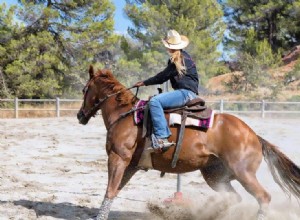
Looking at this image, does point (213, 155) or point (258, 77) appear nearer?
point (213, 155)

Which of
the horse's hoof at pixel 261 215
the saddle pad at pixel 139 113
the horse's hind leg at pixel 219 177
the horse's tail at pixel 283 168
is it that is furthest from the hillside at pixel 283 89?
the horse's hoof at pixel 261 215

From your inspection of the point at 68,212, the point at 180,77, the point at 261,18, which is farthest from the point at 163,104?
the point at 261,18


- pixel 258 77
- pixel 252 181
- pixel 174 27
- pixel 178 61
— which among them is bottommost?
pixel 252 181

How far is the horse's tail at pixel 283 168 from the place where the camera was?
533cm

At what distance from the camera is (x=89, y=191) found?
7312mm

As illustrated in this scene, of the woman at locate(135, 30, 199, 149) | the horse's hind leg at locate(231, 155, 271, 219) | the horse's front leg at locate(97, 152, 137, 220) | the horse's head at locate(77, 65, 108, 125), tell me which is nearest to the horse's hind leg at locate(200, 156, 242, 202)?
the horse's hind leg at locate(231, 155, 271, 219)

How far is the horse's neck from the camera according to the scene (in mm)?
5562

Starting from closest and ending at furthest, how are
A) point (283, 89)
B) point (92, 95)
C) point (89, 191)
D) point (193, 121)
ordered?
point (193, 121) < point (92, 95) < point (89, 191) < point (283, 89)

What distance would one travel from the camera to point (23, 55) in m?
27.2

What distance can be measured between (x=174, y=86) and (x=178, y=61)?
0.33m

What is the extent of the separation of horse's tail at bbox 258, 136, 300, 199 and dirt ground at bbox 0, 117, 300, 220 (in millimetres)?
195

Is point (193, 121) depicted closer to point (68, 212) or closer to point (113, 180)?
point (113, 180)

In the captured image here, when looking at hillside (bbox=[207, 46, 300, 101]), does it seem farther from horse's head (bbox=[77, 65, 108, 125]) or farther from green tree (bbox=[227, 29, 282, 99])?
horse's head (bbox=[77, 65, 108, 125])

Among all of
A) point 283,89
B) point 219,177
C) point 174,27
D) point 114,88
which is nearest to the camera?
point 219,177
